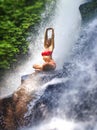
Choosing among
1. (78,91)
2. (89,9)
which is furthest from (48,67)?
(89,9)

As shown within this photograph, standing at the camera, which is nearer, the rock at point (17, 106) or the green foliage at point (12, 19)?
the green foliage at point (12, 19)

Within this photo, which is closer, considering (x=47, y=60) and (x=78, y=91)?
(x=78, y=91)

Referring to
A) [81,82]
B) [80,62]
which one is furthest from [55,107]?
[80,62]

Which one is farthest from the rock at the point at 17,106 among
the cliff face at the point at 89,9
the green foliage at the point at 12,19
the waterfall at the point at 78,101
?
the cliff face at the point at 89,9

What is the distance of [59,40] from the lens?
1641 cm

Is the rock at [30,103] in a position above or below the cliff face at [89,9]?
below

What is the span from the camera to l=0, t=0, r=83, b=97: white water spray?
14.4 m

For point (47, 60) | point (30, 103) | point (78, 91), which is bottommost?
point (30, 103)

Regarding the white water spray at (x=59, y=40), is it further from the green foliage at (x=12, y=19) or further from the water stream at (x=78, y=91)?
the green foliage at (x=12, y=19)

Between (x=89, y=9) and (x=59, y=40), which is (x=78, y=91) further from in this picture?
(x=59, y=40)

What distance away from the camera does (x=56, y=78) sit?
9.63 m

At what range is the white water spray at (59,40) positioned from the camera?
14.4 metres

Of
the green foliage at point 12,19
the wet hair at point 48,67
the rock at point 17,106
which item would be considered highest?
the green foliage at point 12,19

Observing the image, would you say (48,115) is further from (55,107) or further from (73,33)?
(73,33)
